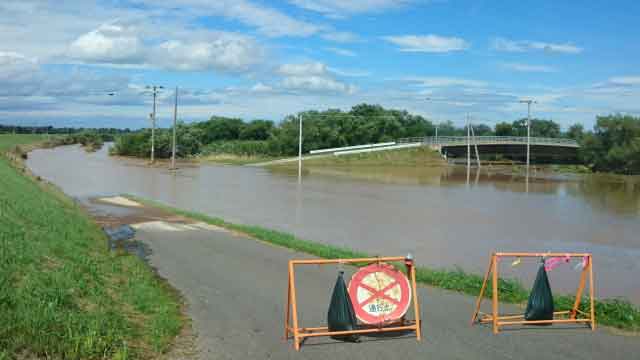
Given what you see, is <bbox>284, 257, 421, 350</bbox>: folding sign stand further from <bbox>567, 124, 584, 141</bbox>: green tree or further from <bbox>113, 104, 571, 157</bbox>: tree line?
<bbox>567, 124, 584, 141</bbox>: green tree

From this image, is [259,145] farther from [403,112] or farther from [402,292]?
[402,292]

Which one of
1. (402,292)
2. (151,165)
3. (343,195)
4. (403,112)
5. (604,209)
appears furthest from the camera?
(403,112)

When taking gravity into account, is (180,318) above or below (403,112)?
below

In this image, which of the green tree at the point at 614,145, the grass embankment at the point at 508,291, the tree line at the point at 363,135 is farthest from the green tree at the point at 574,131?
the grass embankment at the point at 508,291

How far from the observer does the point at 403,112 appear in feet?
375

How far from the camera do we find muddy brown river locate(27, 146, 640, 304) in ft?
61.9

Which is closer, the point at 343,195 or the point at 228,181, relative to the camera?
the point at 343,195

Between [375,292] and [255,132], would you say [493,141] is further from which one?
[375,292]

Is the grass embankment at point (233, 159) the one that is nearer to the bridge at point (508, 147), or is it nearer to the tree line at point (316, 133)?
the tree line at point (316, 133)

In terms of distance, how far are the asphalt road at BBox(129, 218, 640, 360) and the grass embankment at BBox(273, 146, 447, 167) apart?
221 feet

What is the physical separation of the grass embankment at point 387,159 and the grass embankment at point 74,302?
68157 millimetres

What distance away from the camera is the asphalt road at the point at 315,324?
25.3 ft

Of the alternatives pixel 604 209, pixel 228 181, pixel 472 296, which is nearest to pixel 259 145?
pixel 228 181

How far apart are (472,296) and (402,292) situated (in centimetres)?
328
